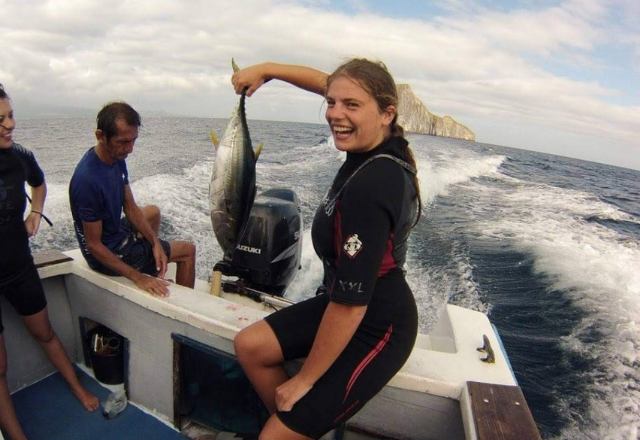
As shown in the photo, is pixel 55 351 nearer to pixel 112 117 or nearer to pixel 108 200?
pixel 108 200

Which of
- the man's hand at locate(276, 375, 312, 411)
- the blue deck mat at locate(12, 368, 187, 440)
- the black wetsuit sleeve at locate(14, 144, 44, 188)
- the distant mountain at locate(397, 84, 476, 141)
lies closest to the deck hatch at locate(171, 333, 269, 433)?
the blue deck mat at locate(12, 368, 187, 440)

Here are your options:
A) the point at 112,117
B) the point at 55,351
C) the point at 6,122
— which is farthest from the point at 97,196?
the point at 55,351

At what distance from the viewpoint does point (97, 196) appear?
2.62 meters

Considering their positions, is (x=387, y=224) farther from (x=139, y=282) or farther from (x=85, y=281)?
(x=85, y=281)

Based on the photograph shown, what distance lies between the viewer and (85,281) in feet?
9.55

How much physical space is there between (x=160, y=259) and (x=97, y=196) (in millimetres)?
683

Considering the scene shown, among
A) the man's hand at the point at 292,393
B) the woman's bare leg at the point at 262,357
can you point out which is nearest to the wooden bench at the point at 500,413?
the man's hand at the point at 292,393

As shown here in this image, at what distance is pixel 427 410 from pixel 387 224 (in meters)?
1.07

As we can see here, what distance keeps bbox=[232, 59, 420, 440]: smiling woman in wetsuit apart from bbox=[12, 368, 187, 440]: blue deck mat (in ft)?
4.15

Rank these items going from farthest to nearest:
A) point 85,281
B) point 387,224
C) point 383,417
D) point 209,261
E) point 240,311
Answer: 1. point 209,261
2. point 85,281
3. point 240,311
4. point 383,417
5. point 387,224

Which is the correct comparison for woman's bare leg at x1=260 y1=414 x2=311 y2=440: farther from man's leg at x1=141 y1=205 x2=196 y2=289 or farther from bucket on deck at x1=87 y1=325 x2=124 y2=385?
man's leg at x1=141 y1=205 x2=196 y2=289

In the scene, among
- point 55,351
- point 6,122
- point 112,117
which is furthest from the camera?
point 55,351

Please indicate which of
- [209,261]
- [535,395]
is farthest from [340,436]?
[209,261]

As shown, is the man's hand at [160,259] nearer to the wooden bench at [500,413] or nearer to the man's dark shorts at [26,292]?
the man's dark shorts at [26,292]
